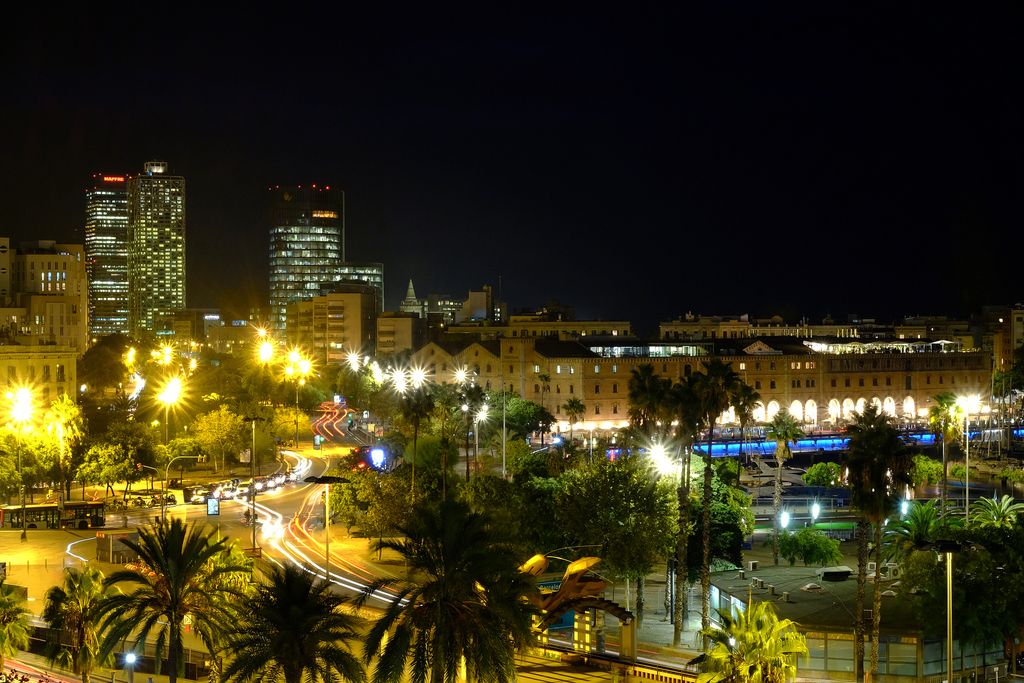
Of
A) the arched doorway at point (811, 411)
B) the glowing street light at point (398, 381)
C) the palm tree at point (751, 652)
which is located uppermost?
the glowing street light at point (398, 381)

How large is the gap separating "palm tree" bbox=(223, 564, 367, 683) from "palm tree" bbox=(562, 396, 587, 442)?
256ft

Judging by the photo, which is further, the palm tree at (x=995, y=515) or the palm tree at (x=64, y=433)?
the palm tree at (x=64, y=433)

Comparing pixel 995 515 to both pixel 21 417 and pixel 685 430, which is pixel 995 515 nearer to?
pixel 685 430

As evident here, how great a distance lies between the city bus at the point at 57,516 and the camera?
6275 centimetres

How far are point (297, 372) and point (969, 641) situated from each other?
99.3 metres

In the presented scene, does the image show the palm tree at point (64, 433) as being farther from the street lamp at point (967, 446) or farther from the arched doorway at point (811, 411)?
the arched doorway at point (811, 411)

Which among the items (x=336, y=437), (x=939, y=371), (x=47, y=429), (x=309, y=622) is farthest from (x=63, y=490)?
(x=939, y=371)

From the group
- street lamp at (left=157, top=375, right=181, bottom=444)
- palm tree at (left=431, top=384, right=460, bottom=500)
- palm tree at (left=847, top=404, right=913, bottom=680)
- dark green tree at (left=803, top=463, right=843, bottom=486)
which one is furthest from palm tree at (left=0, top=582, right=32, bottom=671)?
dark green tree at (left=803, top=463, right=843, bottom=486)

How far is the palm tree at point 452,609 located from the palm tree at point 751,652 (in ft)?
15.4

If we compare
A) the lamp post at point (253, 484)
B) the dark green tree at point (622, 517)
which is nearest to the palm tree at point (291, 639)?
the dark green tree at point (622, 517)

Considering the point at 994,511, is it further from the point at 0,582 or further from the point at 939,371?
the point at 939,371

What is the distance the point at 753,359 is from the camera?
123500 mm

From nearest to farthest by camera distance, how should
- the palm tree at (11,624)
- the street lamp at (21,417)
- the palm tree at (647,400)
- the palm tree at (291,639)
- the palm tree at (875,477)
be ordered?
the palm tree at (291,639)
the palm tree at (11,624)
the palm tree at (875,477)
the palm tree at (647,400)
the street lamp at (21,417)

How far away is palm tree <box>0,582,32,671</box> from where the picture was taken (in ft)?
111
